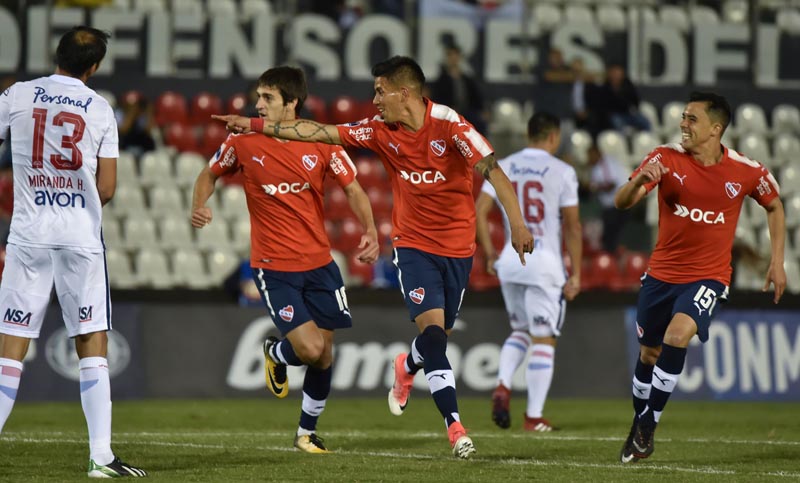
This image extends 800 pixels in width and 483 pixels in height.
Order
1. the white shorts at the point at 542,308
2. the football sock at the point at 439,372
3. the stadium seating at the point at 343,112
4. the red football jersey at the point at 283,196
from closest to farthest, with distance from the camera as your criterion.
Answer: the football sock at the point at 439,372 < the red football jersey at the point at 283,196 < the white shorts at the point at 542,308 < the stadium seating at the point at 343,112

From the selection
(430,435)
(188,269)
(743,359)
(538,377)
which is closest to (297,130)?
(430,435)

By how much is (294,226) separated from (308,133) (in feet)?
3.07

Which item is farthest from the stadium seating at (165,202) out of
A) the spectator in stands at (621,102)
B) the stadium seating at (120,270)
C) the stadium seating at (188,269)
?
the spectator in stands at (621,102)

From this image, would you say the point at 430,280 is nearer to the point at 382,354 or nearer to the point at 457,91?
the point at 382,354

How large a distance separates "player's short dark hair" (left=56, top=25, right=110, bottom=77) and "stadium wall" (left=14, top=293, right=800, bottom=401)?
7216mm

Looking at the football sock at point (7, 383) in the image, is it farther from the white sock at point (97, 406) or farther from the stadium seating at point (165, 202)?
the stadium seating at point (165, 202)

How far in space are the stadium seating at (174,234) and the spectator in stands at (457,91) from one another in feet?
13.5

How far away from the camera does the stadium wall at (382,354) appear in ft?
47.4

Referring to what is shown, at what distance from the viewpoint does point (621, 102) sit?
66.6 ft

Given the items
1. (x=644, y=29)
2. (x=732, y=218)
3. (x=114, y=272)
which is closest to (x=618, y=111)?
(x=644, y=29)

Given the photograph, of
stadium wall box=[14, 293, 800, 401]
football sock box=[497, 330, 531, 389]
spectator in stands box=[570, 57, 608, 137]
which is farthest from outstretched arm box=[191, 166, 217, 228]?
spectator in stands box=[570, 57, 608, 137]

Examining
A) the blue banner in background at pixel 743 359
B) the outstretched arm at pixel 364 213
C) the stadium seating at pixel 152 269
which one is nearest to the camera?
the outstretched arm at pixel 364 213

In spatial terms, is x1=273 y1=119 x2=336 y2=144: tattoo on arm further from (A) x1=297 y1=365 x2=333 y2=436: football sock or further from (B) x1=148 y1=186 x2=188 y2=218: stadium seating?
(B) x1=148 y1=186 x2=188 y2=218: stadium seating

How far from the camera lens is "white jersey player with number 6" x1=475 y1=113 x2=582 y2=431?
37.1 ft
